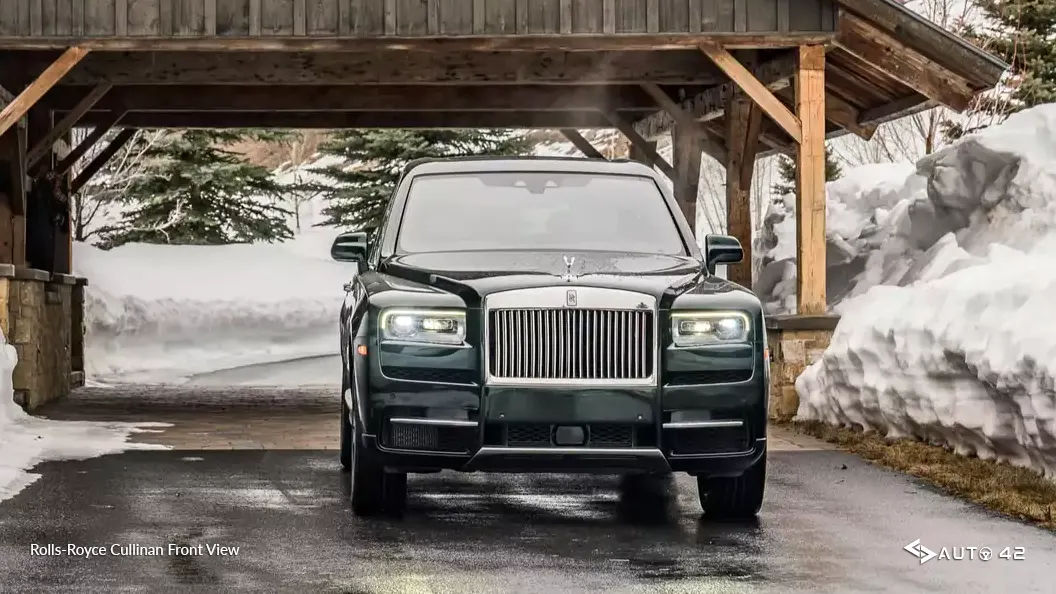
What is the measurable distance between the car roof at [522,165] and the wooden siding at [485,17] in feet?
18.4

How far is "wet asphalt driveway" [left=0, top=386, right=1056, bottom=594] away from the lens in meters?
6.36

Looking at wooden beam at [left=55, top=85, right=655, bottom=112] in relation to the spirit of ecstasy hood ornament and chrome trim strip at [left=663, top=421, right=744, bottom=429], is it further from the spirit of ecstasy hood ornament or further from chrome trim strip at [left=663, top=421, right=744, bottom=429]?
chrome trim strip at [left=663, top=421, right=744, bottom=429]

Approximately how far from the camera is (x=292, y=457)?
448 inches

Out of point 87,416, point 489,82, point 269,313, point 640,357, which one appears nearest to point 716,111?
point 489,82

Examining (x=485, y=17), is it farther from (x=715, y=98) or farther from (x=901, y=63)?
(x=715, y=98)

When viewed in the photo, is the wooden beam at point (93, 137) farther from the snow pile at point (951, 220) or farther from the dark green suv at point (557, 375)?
the dark green suv at point (557, 375)

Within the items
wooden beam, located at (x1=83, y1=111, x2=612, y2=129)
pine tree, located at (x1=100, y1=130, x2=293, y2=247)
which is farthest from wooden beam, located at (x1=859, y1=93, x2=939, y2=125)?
pine tree, located at (x1=100, y1=130, x2=293, y2=247)

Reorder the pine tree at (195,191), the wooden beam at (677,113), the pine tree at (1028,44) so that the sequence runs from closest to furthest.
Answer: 1. the wooden beam at (677,113)
2. the pine tree at (1028,44)
3. the pine tree at (195,191)

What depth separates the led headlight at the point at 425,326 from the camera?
25.0 feet

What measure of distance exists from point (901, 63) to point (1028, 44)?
20.1 meters

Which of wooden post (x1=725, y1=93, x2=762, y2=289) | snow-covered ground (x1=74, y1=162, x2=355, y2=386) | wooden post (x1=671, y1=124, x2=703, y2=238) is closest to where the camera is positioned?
wooden post (x1=725, y1=93, x2=762, y2=289)

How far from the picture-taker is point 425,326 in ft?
25.2

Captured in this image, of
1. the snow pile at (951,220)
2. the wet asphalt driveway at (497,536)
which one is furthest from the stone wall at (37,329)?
the snow pile at (951,220)

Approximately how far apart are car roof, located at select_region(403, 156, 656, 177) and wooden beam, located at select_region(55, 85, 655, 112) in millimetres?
10538
